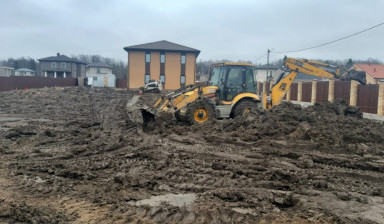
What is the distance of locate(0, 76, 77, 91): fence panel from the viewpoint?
37453 mm

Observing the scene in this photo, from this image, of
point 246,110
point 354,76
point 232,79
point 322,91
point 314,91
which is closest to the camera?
point 232,79

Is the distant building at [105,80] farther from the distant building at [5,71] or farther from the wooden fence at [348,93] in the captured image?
the distant building at [5,71]

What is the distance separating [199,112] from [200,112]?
1.5 inches

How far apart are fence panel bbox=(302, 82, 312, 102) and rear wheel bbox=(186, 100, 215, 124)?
17.8m

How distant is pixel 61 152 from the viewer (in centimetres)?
789

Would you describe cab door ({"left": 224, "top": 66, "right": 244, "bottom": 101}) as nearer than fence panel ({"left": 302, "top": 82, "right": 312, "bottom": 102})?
Yes

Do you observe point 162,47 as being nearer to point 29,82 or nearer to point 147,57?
point 147,57

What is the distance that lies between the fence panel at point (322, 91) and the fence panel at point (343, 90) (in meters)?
1.41

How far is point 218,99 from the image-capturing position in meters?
13.0

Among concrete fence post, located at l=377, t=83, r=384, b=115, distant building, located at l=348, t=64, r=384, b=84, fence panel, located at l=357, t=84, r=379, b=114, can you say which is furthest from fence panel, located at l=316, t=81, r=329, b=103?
distant building, located at l=348, t=64, r=384, b=84

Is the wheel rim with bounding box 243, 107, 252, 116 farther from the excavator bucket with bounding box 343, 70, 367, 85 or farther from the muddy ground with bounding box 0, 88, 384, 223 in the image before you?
the excavator bucket with bounding box 343, 70, 367, 85

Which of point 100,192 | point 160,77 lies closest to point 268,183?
point 100,192

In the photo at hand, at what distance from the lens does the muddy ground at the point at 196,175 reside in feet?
14.2

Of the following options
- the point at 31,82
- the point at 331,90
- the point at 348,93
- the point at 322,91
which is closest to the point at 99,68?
the point at 31,82
